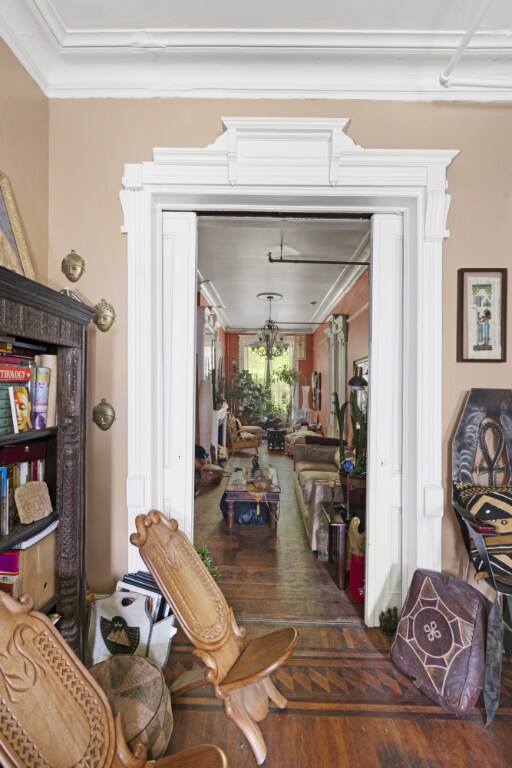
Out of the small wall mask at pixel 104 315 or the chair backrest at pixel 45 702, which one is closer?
the chair backrest at pixel 45 702

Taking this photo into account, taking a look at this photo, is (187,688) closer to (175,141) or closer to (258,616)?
(258,616)

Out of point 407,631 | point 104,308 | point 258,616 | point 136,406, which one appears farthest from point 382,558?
point 104,308

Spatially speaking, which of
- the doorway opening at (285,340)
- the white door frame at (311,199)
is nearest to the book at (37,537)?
the white door frame at (311,199)

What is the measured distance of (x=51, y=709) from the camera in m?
1.25

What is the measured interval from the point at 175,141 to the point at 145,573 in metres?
2.43

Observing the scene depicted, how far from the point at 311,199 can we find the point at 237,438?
718cm

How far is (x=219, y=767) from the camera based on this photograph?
124 centimetres

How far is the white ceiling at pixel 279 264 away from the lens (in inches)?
167

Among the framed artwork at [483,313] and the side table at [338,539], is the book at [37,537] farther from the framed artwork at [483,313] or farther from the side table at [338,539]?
the framed artwork at [483,313]

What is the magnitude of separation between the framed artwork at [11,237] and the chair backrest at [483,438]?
240cm

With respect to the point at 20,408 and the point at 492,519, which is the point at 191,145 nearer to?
the point at 20,408

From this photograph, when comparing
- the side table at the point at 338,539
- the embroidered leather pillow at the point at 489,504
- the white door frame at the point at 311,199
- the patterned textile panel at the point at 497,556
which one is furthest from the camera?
the side table at the point at 338,539

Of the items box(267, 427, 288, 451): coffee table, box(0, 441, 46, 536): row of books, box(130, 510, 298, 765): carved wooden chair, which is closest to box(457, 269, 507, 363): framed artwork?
box(130, 510, 298, 765): carved wooden chair

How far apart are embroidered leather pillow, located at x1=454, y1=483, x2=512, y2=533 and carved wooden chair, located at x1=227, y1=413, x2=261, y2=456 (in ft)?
22.4
